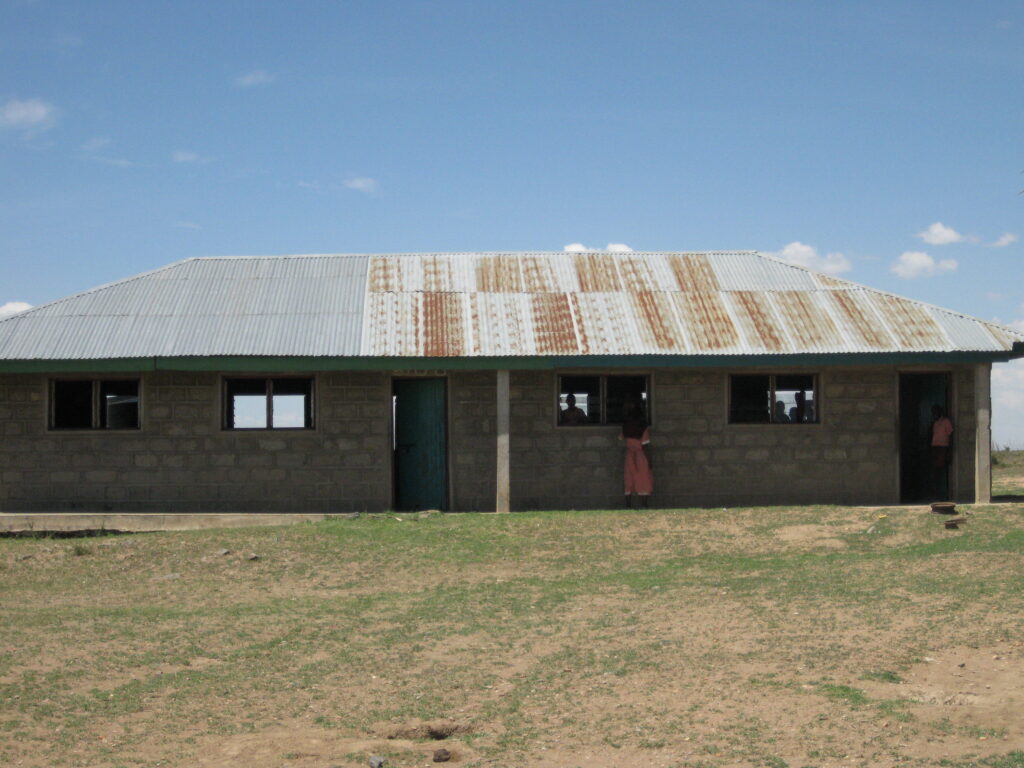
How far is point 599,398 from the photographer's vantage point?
18.9 metres

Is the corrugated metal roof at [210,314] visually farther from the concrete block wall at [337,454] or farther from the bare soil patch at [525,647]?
the bare soil patch at [525,647]

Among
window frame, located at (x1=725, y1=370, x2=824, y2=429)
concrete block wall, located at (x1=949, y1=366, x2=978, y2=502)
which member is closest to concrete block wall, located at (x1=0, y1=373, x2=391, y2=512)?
window frame, located at (x1=725, y1=370, x2=824, y2=429)

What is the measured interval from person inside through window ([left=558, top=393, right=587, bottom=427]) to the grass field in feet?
8.63

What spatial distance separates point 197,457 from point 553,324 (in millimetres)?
5919

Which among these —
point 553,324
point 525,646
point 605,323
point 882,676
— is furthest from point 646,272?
point 882,676

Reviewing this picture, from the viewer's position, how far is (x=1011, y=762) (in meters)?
6.83

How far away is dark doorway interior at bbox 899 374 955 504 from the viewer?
2000 centimetres

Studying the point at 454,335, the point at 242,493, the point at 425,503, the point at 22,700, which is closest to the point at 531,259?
the point at 454,335

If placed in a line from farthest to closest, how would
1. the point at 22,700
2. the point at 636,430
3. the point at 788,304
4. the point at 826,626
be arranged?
1. the point at 788,304
2. the point at 636,430
3. the point at 826,626
4. the point at 22,700

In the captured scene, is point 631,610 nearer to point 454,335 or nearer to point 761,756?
point 761,756

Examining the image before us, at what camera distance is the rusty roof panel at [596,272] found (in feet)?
66.8

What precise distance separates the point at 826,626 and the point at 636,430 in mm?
7953

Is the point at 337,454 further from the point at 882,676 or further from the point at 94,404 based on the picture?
the point at 882,676

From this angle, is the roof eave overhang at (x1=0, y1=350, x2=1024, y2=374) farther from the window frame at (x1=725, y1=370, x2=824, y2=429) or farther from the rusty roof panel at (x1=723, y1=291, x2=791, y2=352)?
the window frame at (x1=725, y1=370, x2=824, y2=429)
